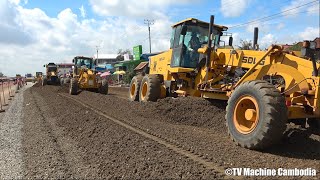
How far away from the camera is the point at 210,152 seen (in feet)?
20.6

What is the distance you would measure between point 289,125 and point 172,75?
19.0 feet

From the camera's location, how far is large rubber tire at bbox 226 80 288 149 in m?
6.00

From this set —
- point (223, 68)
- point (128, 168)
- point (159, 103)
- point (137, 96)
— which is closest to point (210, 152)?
point (128, 168)

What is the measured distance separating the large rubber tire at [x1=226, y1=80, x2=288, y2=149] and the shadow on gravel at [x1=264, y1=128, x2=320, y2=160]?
1.07 feet

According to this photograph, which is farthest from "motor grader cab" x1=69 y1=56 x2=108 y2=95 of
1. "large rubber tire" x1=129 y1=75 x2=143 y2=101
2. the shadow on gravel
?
the shadow on gravel

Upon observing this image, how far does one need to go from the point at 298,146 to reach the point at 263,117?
108 cm

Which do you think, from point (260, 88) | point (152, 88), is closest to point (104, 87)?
point (152, 88)

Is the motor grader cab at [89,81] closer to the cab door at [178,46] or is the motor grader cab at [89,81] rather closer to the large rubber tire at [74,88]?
the large rubber tire at [74,88]

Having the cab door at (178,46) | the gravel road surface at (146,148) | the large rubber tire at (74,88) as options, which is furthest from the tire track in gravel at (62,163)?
the large rubber tire at (74,88)

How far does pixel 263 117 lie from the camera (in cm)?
613

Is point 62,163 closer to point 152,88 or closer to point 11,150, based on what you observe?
point 11,150

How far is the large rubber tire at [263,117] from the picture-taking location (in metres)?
6.00

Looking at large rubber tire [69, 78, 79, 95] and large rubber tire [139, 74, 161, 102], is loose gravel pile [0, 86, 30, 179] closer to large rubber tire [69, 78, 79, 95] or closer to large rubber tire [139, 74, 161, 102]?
large rubber tire [139, 74, 161, 102]

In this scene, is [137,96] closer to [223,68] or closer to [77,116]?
[77,116]
